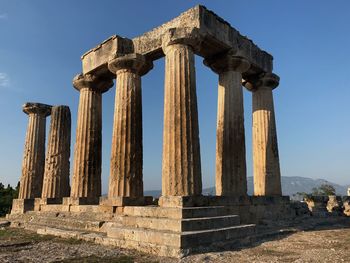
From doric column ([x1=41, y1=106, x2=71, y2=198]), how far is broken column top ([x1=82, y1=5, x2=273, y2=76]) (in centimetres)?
518

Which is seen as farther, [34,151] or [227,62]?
[34,151]

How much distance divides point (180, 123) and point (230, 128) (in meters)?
3.92

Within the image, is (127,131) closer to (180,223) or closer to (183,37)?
(183,37)

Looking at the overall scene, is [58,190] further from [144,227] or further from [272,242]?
[272,242]

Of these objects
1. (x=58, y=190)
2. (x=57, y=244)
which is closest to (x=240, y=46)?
(x=57, y=244)

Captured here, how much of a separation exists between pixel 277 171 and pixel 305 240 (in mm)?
7721

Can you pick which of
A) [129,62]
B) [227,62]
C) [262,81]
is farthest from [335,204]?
[129,62]

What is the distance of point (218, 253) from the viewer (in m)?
8.96

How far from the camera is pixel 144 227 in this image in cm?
1078

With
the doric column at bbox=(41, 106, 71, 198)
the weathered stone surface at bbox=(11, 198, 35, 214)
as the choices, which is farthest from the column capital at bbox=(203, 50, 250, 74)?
the weathered stone surface at bbox=(11, 198, 35, 214)

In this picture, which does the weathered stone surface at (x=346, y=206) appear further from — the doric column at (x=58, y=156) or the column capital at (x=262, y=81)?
the doric column at (x=58, y=156)

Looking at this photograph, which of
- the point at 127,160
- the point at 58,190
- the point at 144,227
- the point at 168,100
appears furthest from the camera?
the point at 58,190

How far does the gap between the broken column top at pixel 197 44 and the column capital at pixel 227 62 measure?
0.70 feet

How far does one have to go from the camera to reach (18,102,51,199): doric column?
24.4 meters
